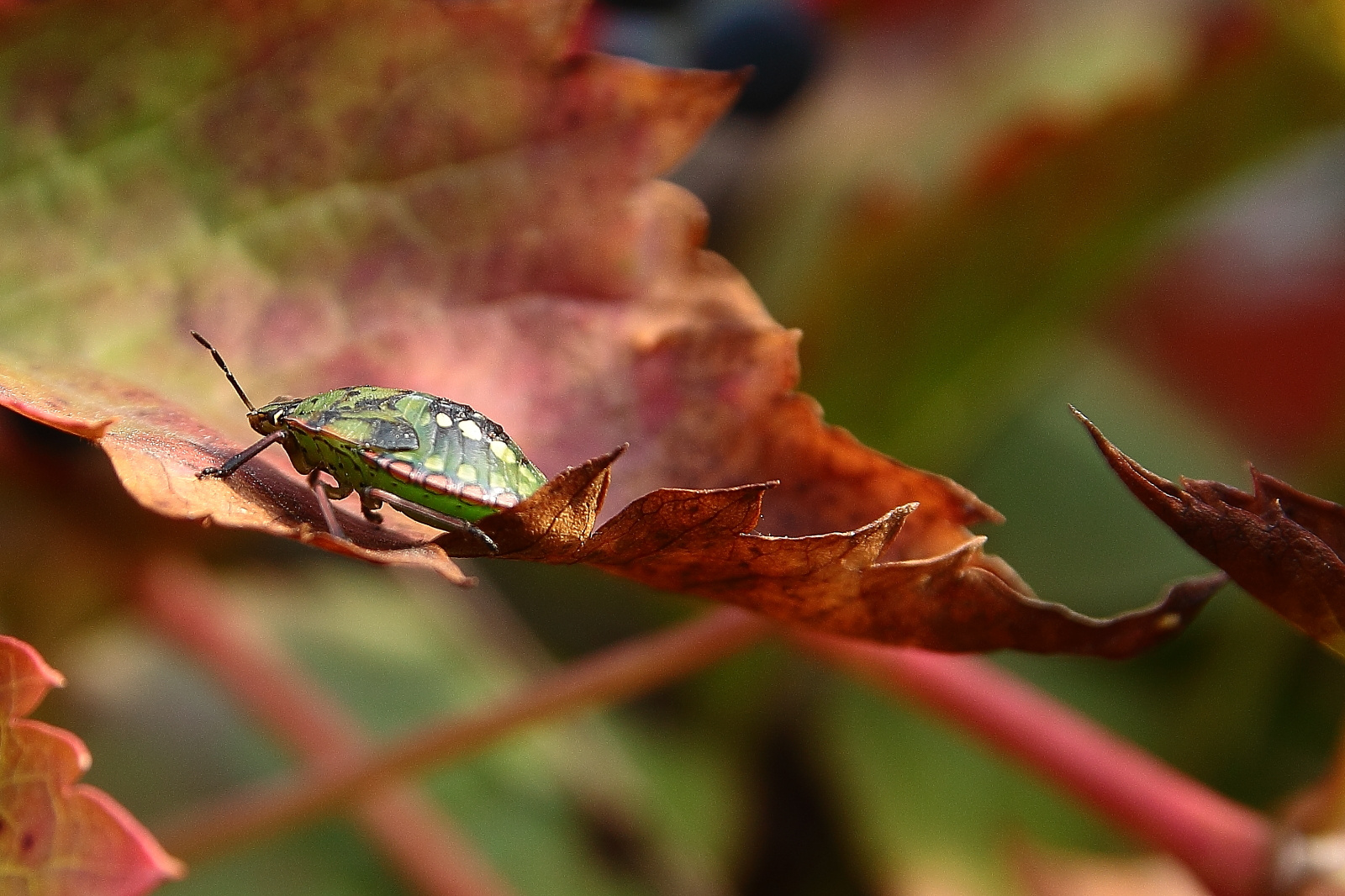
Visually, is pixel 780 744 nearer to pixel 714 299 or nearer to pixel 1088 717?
pixel 1088 717

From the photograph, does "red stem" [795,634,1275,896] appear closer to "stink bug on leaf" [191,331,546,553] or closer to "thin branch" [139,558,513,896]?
"stink bug on leaf" [191,331,546,553]

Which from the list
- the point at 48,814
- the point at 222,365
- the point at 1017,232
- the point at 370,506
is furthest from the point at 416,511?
the point at 1017,232

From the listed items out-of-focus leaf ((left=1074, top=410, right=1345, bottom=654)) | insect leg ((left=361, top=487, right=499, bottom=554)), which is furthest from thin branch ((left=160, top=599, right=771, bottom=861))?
out-of-focus leaf ((left=1074, top=410, right=1345, bottom=654))

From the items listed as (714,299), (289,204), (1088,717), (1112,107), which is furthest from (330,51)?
(1088,717)

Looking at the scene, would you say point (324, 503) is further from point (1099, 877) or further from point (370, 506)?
point (1099, 877)

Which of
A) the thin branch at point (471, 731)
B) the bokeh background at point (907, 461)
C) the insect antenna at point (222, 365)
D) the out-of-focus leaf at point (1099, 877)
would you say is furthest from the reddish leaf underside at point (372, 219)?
the out-of-focus leaf at point (1099, 877)

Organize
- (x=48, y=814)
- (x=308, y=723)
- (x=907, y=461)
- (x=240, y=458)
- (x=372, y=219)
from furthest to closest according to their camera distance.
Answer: (x=907, y=461)
(x=308, y=723)
(x=372, y=219)
(x=240, y=458)
(x=48, y=814)
